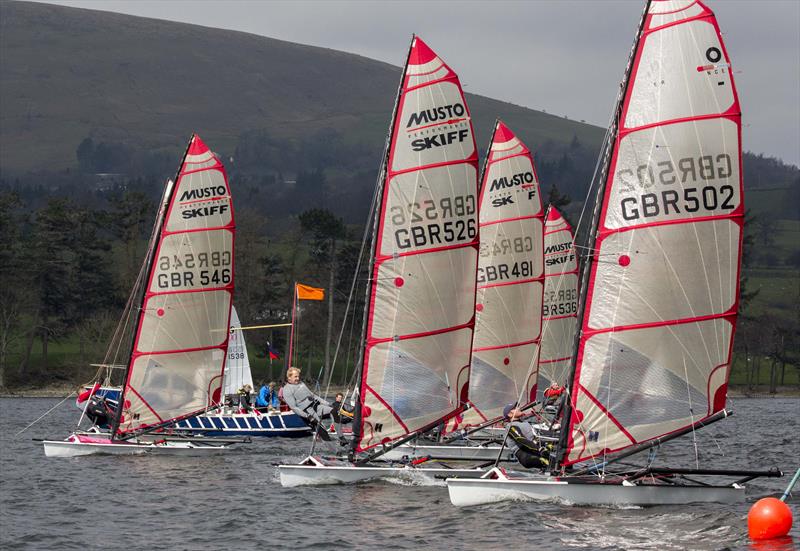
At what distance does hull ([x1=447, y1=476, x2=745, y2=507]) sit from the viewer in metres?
24.2

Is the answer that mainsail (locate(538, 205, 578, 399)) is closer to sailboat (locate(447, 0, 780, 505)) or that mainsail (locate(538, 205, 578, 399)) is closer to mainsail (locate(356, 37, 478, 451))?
mainsail (locate(356, 37, 478, 451))

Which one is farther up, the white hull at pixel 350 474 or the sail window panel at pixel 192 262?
the sail window panel at pixel 192 262

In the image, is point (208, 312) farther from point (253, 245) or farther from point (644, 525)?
point (253, 245)

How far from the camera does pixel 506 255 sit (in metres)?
40.1

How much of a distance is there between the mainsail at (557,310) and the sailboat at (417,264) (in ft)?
53.6

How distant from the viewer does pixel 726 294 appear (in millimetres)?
24734

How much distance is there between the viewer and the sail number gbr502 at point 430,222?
29922mm

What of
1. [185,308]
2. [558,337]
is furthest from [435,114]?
[558,337]

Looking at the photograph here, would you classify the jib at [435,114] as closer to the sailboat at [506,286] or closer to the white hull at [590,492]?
the sailboat at [506,286]

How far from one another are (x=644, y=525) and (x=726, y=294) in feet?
16.1

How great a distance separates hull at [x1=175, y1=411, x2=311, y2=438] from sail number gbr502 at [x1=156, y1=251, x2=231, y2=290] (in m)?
8.35

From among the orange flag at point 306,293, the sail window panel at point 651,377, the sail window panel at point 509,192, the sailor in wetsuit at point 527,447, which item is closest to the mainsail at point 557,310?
the sail window panel at point 509,192

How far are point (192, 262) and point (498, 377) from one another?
10.2 m

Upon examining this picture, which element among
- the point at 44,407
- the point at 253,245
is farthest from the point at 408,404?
the point at 253,245
